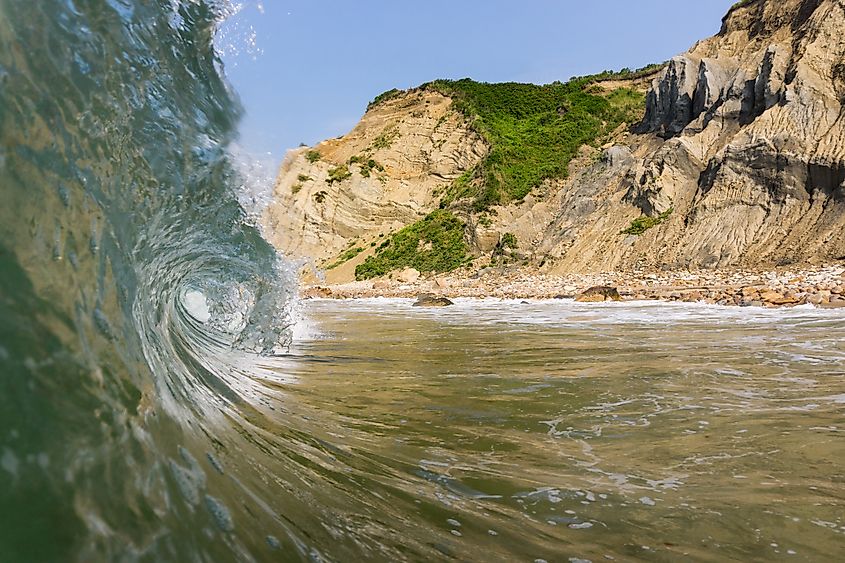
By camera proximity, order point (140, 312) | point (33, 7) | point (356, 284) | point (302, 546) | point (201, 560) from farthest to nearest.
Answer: point (356, 284) < point (140, 312) < point (33, 7) < point (302, 546) < point (201, 560)

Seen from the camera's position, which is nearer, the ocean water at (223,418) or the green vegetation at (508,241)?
the ocean water at (223,418)

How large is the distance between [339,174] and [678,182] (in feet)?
93.0

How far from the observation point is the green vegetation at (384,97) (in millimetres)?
52625

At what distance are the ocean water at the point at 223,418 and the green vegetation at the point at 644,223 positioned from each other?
20.1 m

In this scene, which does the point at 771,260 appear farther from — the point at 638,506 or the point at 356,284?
the point at 356,284

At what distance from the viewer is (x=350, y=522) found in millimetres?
1977

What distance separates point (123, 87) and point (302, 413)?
2235 millimetres

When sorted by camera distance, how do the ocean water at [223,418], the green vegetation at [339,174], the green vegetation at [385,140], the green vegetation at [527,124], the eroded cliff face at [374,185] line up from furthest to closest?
the green vegetation at [385,140] < the green vegetation at [339,174] < the eroded cliff face at [374,185] < the green vegetation at [527,124] < the ocean water at [223,418]

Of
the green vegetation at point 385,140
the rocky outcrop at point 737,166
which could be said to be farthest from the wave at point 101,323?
the green vegetation at point 385,140

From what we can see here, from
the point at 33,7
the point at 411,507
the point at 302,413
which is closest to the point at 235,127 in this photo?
the point at 302,413

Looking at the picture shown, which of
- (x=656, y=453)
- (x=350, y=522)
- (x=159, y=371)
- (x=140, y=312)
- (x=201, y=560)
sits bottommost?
(x=656, y=453)

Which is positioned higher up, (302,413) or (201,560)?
(201,560)

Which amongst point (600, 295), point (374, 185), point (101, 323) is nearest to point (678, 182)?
point (600, 295)

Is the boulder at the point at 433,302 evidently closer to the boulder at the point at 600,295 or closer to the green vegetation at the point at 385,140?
the boulder at the point at 600,295
